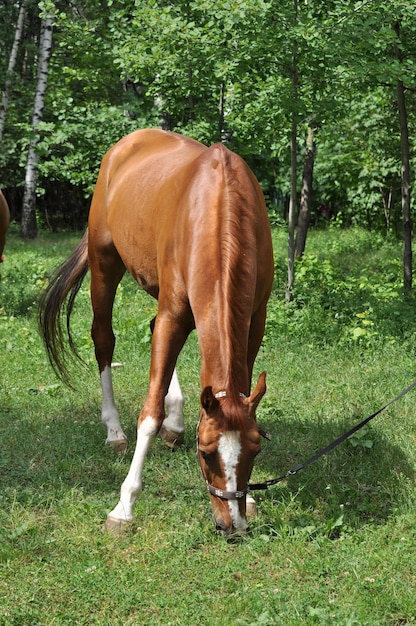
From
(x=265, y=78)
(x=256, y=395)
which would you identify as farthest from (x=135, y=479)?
(x=265, y=78)

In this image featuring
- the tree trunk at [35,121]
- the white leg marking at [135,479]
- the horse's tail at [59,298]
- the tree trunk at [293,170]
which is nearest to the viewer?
the white leg marking at [135,479]

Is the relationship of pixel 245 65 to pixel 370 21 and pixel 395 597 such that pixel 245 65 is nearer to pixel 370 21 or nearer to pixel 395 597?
pixel 370 21

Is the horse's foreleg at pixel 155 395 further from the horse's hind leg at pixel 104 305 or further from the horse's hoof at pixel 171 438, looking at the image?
the horse's hind leg at pixel 104 305

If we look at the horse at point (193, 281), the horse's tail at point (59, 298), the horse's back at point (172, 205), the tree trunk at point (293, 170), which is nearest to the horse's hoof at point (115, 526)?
the horse at point (193, 281)

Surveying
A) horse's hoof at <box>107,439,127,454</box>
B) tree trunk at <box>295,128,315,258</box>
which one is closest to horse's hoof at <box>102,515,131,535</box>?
horse's hoof at <box>107,439,127,454</box>

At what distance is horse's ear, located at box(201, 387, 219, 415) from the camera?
3424 mm

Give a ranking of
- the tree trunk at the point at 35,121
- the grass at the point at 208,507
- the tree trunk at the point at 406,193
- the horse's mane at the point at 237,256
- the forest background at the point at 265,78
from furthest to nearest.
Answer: the tree trunk at the point at 35,121
the tree trunk at the point at 406,193
the forest background at the point at 265,78
the horse's mane at the point at 237,256
the grass at the point at 208,507

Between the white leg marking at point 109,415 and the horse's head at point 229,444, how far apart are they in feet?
6.06

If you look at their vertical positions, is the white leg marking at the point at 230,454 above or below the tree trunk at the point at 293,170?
below

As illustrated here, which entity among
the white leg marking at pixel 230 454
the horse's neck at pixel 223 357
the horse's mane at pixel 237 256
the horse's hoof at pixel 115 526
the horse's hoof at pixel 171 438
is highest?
the horse's mane at pixel 237 256

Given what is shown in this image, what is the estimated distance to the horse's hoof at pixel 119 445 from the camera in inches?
203

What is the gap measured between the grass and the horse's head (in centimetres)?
38

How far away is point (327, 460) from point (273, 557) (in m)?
1.23

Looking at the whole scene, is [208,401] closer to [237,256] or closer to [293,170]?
[237,256]
